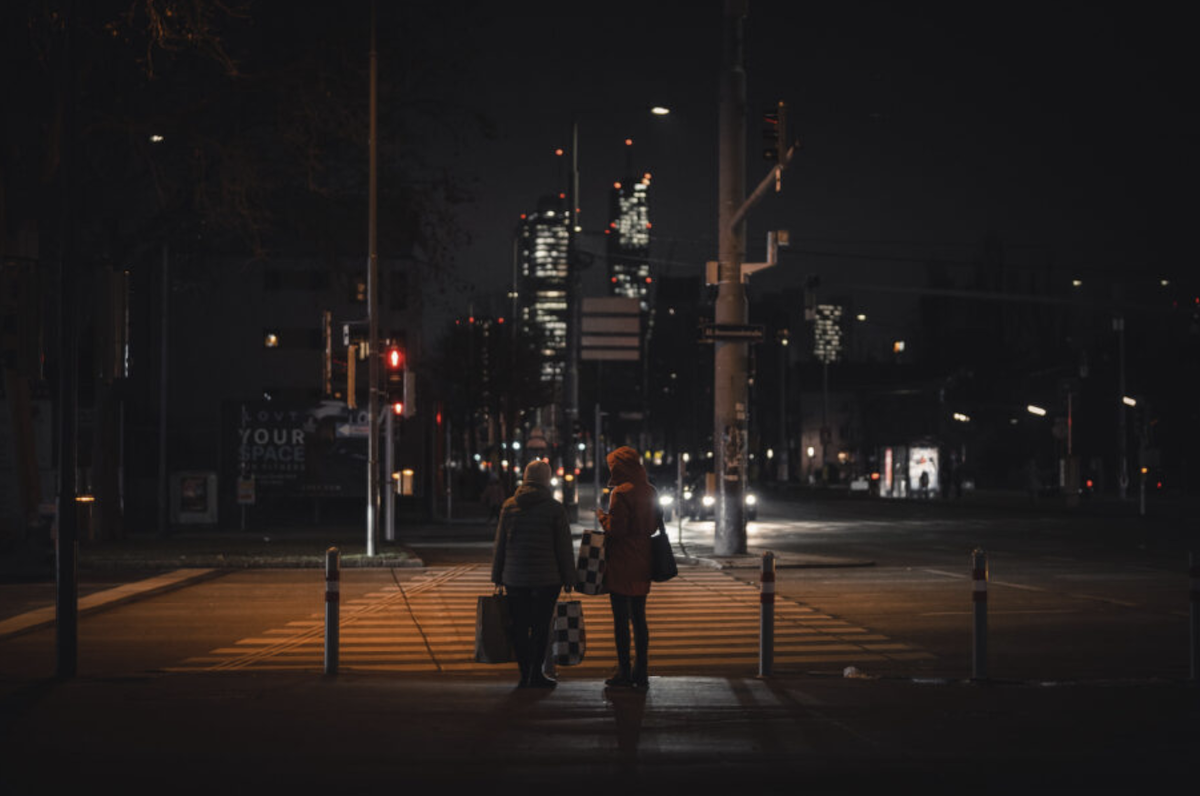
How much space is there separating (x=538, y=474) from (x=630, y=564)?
3.34 feet

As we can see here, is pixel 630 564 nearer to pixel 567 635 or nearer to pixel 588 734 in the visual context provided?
pixel 567 635

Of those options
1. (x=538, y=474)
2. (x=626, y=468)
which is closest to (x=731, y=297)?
(x=626, y=468)

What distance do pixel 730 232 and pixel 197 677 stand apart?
58.7ft

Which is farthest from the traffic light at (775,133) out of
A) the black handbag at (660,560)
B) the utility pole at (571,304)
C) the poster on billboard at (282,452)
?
the poster on billboard at (282,452)

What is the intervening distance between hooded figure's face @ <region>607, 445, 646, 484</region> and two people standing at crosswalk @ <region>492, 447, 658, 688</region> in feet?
0.04

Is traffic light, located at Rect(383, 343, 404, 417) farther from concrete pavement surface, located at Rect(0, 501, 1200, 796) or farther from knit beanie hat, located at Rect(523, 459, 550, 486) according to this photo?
knit beanie hat, located at Rect(523, 459, 550, 486)

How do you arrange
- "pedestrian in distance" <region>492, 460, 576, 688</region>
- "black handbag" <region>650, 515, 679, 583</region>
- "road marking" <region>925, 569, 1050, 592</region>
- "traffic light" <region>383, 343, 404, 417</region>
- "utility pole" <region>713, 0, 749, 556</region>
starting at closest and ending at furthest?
"pedestrian in distance" <region>492, 460, 576, 688</region>, "black handbag" <region>650, 515, 679, 583</region>, "road marking" <region>925, 569, 1050, 592</region>, "utility pole" <region>713, 0, 749, 556</region>, "traffic light" <region>383, 343, 404, 417</region>

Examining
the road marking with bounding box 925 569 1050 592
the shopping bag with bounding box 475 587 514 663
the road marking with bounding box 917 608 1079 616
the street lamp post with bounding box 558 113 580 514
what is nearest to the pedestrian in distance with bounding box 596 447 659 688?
the shopping bag with bounding box 475 587 514 663

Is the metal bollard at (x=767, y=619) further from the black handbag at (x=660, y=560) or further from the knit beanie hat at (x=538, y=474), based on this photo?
the knit beanie hat at (x=538, y=474)

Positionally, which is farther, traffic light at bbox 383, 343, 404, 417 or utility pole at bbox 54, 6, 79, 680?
traffic light at bbox 383, 343, 404, 417

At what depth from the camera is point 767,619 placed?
1162 cm

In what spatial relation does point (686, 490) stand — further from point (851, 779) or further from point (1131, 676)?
point (851, 779)

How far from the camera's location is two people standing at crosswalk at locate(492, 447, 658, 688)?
10.5 metres

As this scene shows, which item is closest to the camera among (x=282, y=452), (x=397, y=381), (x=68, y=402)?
(x=68, y=402)
